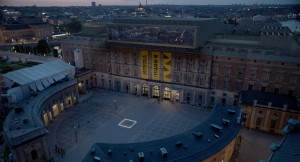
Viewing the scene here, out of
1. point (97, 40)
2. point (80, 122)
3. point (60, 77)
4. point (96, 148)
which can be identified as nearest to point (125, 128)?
point (80, 122)

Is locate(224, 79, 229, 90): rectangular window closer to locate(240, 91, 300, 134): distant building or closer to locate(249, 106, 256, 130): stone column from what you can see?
locate(240, 91, 300, 134): distant building

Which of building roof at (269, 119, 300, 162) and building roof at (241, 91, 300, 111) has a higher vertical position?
building roof at (269, 119, 300, 162)

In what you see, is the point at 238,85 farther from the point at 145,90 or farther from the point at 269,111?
the point at 145,90

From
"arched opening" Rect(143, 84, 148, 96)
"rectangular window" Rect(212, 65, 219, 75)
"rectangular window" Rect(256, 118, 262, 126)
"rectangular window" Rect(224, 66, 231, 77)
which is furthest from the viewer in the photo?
"arched opening" Rect(143, 84, 148, 96)

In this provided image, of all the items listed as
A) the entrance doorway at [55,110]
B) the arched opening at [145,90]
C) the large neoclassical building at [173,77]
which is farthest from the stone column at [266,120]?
the entrance doorway at [55,110]

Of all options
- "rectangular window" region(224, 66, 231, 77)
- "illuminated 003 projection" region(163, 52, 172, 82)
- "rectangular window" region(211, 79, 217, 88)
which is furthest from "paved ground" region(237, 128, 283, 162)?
"illuminated 003 projection" region(163, 52, 172, 82)

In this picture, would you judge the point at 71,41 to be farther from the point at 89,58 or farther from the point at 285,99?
the point at 285,99
